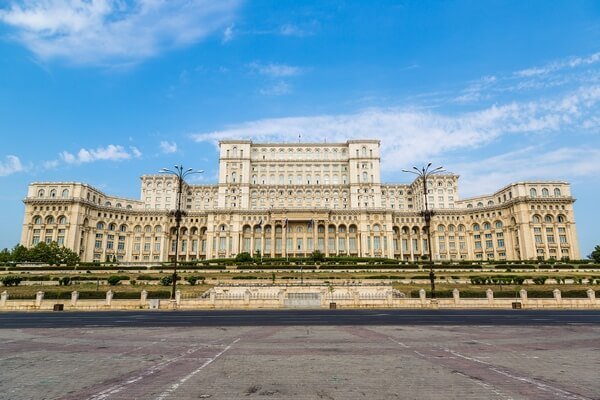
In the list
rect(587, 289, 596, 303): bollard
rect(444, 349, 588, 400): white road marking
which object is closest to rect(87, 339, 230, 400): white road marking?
rect(444, 349, 588, 400): white road marking

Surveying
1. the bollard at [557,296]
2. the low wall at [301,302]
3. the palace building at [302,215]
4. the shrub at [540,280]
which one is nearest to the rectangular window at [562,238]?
the palace building at [302,215]

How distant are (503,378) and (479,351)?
3727 mm

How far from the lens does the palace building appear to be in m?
94.4

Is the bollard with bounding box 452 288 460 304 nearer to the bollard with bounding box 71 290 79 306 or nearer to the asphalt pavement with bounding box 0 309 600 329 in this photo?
the asphalt pavement with bounding box 0 309 600 329

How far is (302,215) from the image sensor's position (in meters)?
98.9

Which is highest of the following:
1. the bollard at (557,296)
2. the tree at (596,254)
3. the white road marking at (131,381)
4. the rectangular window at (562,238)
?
the rectangular window at (562,238)

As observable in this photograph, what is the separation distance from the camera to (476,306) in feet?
108

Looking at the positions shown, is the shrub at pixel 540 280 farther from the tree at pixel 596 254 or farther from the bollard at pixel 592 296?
the tree at pixel 596 254

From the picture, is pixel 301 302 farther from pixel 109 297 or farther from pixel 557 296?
pixel 557 296

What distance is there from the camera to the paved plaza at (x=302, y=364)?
7.27 metres

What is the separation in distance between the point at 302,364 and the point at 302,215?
89174mm

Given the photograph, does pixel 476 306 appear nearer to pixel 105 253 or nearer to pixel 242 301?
pixel 242 301

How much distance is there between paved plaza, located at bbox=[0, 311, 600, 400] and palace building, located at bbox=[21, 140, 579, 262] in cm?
7728

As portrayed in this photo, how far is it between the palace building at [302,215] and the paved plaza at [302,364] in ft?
254
